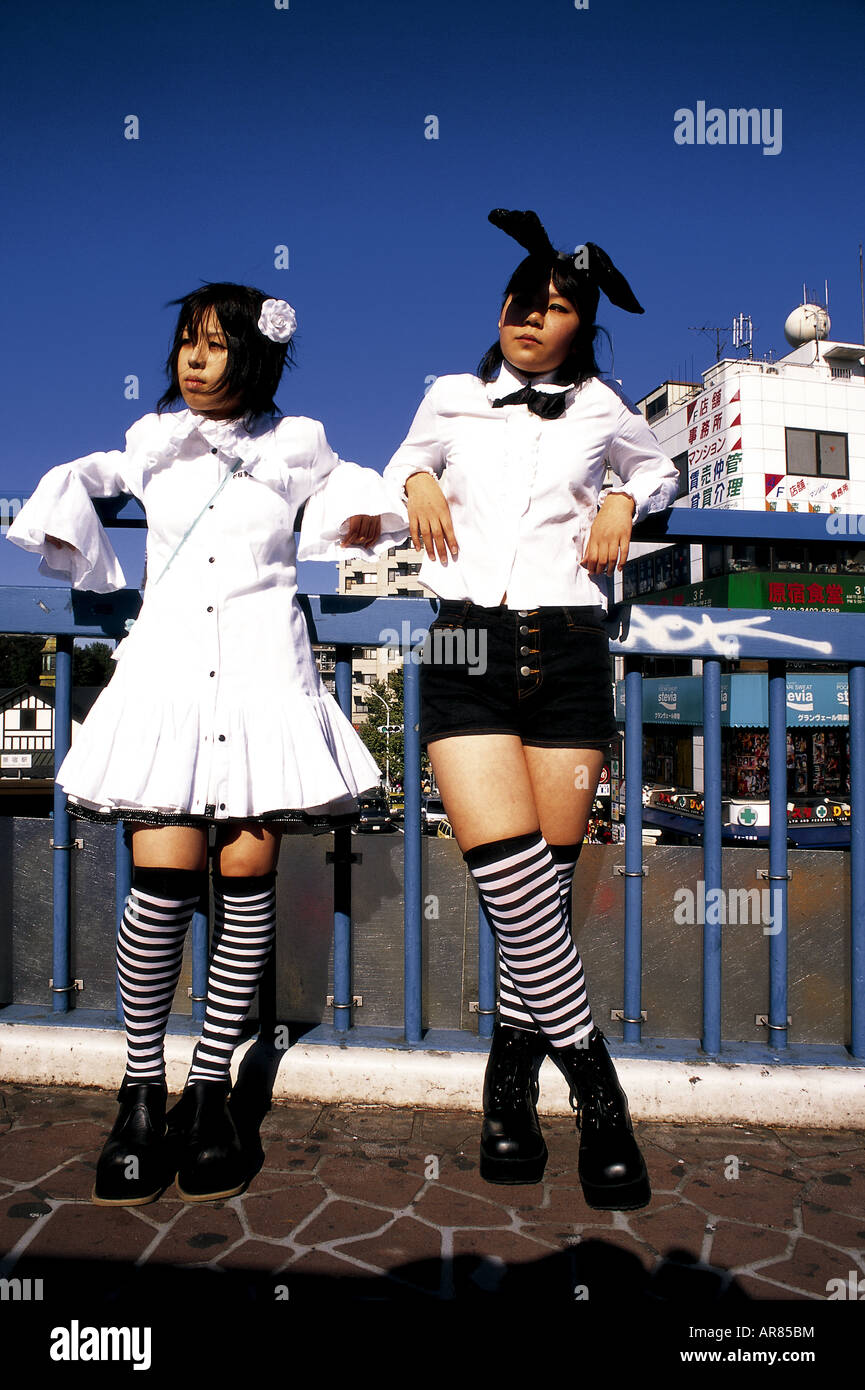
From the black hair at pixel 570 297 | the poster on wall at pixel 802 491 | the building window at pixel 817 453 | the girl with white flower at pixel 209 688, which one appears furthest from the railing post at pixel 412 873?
the building window at pixel 817 453

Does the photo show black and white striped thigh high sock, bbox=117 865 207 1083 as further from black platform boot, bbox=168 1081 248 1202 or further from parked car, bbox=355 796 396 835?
parked car, bbox=355 796 396 835

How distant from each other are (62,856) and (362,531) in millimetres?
1271

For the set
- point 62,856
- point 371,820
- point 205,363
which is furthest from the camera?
point 371,820

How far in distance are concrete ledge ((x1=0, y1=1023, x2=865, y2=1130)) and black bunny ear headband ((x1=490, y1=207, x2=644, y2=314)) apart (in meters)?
1.86

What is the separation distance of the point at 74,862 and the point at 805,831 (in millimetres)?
29483

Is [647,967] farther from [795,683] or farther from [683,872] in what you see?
[795,683]

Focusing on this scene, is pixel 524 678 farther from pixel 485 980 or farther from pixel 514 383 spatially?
pixel 485 980

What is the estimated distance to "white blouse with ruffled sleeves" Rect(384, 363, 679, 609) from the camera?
1894 millimetres

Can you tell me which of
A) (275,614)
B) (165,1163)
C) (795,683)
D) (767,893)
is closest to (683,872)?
(767,893)

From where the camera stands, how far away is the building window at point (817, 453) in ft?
109

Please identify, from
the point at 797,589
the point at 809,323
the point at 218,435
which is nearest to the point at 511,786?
the point at 218,435

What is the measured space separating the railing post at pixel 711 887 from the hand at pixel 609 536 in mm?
519

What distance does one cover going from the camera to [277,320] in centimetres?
193

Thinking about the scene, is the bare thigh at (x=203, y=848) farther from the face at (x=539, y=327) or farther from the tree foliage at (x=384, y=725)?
the tree foliage at (x=384, y=725)
